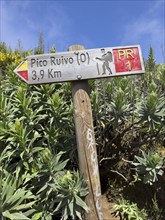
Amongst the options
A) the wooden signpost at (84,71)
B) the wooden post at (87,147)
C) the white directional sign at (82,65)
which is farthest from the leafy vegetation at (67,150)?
the white directional sign at (82,65)

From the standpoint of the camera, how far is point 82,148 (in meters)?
2.89

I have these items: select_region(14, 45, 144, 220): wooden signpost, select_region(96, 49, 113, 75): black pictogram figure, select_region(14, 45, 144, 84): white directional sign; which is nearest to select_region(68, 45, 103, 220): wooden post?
select_region(14, 45, 144, 220): wooden signpost

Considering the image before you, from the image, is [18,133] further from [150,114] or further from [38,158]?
[150,114]

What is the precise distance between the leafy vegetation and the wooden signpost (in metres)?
0.25

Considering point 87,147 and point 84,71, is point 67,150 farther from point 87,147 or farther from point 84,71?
point 84,71

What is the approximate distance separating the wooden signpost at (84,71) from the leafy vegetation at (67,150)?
25cm

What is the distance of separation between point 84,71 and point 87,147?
2.56 feet

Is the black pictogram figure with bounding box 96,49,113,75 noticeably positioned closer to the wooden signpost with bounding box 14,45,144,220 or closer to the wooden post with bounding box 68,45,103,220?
the wooden signpost with bounding box 14,45,144,220

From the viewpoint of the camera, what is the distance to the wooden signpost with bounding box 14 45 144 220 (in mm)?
2893

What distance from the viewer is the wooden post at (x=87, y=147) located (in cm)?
282

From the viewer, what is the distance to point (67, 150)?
11.0 feet

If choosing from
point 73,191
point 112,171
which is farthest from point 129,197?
point 73,191

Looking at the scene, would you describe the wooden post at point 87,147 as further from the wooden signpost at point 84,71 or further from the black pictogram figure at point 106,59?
the black pictogram figure at point 106,59

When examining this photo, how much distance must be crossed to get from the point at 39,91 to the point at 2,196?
162cm
